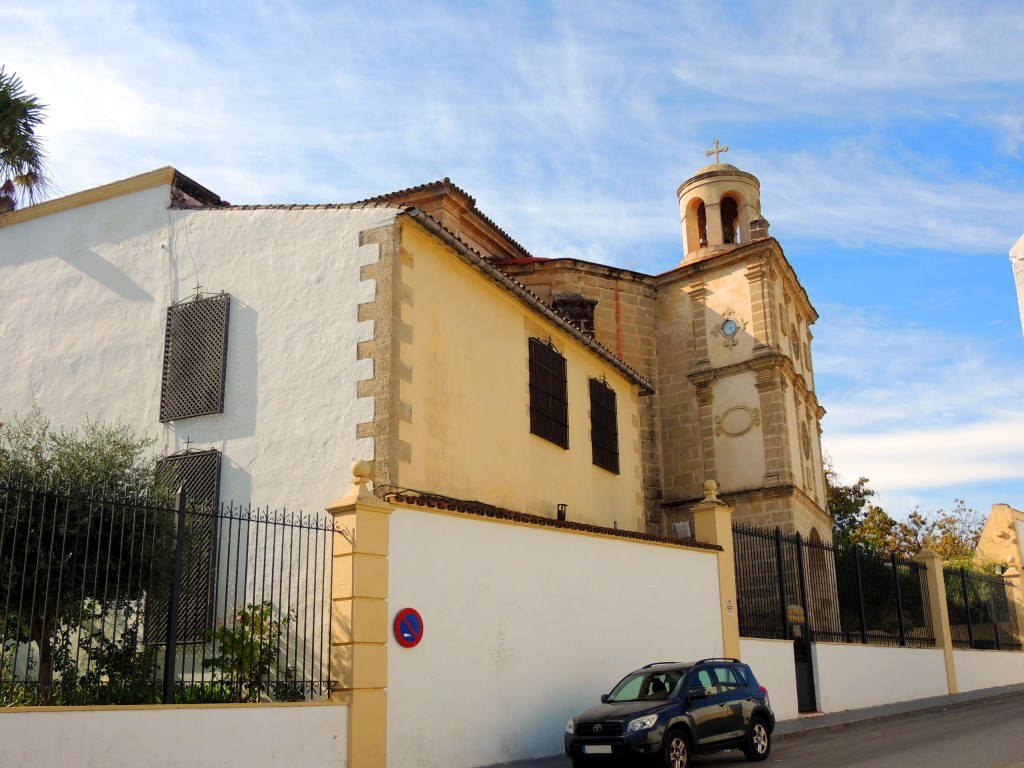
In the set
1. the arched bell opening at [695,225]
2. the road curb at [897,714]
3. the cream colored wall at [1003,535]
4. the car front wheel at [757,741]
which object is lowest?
the road curb at [897,714]

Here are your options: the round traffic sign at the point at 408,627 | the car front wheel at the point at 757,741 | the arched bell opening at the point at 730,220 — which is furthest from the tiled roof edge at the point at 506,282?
the arched bell opening at the point at 730,220

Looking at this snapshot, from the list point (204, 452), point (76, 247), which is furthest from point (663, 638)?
point (76, 247)

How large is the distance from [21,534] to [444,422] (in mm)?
5487

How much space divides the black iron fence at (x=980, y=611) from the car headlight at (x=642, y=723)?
17.3 m

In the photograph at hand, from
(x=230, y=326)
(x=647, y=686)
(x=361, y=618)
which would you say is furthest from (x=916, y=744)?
(x=230, y=326)

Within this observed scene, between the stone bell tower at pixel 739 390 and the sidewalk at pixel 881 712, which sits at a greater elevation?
the stone bell tower at pixel 739 390

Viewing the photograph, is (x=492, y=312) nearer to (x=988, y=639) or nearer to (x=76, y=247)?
(x=76, y=247)

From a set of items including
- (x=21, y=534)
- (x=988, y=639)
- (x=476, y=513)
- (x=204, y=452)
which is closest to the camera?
(x=21, y=534)

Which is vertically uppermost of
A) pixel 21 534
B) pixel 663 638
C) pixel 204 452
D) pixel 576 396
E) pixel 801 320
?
pixel 801 320

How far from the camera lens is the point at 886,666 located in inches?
816

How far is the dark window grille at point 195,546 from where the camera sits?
36.0 feet

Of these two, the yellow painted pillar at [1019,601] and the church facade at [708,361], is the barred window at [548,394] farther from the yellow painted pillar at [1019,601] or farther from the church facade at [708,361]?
the yellow painted pillar at [1019,601]

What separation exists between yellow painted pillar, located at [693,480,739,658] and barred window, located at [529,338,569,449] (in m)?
2.66

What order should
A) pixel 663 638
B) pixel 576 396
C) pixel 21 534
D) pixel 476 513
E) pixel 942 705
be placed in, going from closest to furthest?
pixel 21 534 < pixel 476 513 < pixel 663 638 < pixel 576 396 < pixel 942 705
